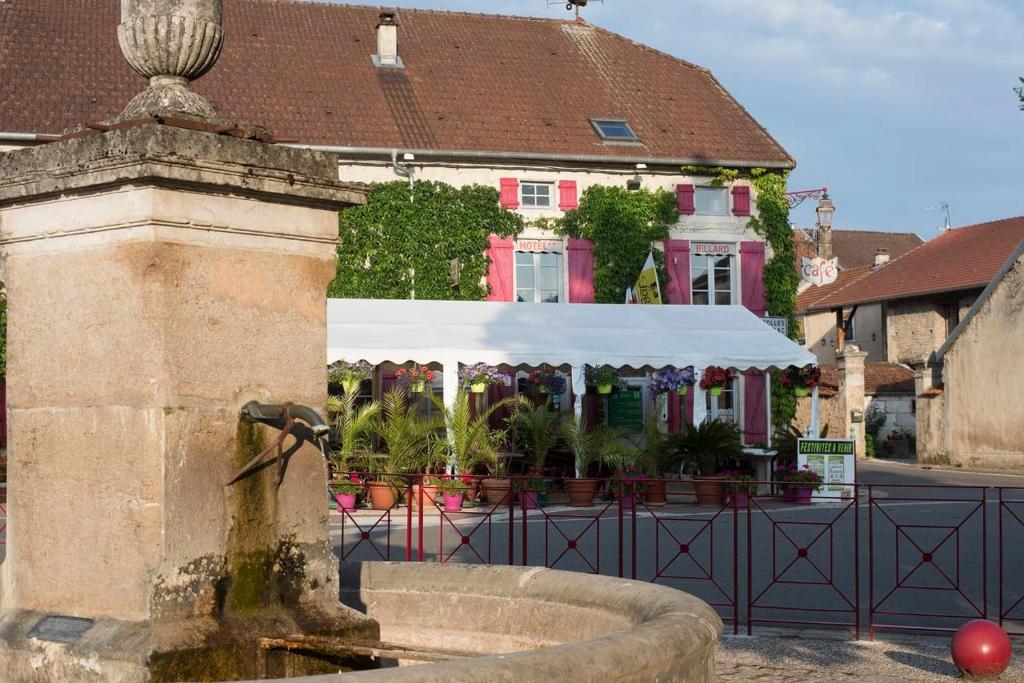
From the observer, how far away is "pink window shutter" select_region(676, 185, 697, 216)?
94.5ft

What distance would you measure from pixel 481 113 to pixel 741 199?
6.09m

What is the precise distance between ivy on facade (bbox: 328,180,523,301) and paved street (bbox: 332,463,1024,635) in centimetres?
916

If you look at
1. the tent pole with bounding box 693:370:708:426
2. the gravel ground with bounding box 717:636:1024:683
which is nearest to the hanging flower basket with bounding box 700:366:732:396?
the tent pole with bounding box 693:370:708:426

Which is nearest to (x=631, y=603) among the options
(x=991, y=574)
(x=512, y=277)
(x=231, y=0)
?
(x=991, y=574)

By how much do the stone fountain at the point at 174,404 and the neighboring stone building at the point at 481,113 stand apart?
2221 centimetres

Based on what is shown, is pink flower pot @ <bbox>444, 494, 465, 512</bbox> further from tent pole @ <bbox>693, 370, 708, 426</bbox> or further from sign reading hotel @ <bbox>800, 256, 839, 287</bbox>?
sign reading hotel @ <bbox>800, 256, 839, 287</bbox>

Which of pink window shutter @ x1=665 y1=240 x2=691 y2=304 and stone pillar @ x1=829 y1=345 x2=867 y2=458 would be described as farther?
stone pillar @ x1=829 y1=345 x2=867 y2=458

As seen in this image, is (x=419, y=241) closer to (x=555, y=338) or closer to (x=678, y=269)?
(x=678, y=269)

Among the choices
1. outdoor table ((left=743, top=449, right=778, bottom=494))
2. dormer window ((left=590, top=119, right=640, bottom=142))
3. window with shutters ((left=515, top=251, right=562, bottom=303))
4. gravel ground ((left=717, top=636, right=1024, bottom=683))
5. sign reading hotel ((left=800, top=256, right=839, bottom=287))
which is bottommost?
gravel ground ((left=717, top=636, right=1024, bottom=683))

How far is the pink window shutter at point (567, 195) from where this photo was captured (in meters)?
28.1

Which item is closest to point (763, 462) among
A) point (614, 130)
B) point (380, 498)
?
point (380, 498)

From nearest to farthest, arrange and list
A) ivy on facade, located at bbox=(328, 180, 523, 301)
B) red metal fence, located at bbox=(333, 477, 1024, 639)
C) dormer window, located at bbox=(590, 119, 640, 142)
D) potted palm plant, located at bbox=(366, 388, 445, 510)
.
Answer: red metal fence, located at bbox=(333, 477, 1024, 639), potted palm plant, located at bbox=(366, 388, 445, 510), ivy on facade, located at bbox=(328, 180, 523, 301), dormer window, located at bbox=(590, 119, 640, 142)

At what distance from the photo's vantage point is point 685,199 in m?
28.9

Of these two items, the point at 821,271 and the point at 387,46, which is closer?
the point at 387,46
